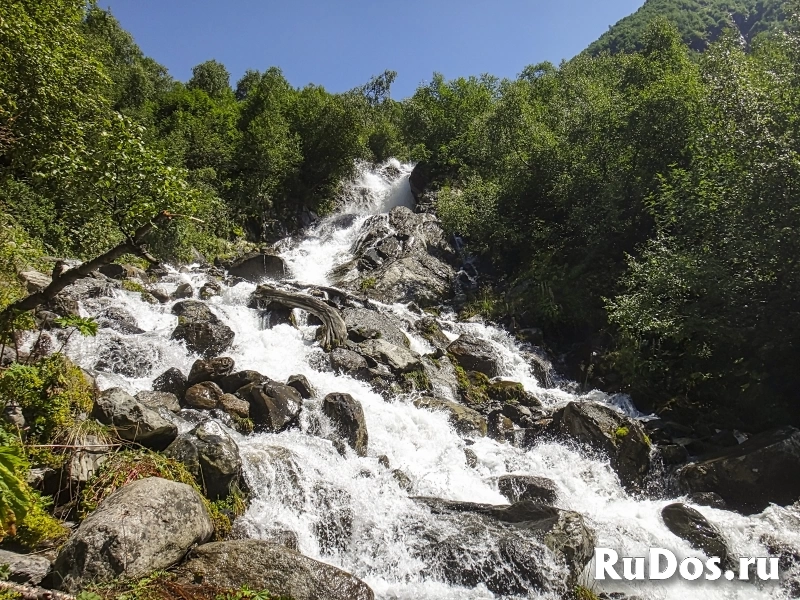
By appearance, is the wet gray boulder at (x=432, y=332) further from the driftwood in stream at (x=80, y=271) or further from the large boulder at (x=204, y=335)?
the driftwood in stream at (x=80, y=271)

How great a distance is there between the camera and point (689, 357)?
14352 millimetres

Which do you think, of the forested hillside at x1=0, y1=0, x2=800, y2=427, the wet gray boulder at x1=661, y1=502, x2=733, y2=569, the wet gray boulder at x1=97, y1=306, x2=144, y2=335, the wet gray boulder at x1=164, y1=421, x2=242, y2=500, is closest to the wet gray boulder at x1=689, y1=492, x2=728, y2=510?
the wet gray boulder at x1=661, y1=502, x2=733, y2=569

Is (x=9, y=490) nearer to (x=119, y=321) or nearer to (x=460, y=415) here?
(x=460, y=415)

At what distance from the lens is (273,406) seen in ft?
36.7

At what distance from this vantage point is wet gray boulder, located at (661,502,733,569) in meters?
8.77

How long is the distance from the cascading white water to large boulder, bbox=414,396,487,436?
0.27 meters

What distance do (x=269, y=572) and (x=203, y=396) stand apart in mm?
5848

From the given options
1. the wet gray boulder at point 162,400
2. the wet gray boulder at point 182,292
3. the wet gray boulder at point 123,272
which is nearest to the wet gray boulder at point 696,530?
the wet gray boulder at point 162,400

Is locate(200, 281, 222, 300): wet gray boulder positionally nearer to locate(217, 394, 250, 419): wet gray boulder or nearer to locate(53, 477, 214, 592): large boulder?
locate(217, 394, 250, 419): wet gray boulder

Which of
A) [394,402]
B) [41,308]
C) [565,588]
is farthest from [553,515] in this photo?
[41,308]

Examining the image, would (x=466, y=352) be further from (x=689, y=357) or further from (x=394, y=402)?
(x=689, y=357)

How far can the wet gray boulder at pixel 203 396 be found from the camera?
1118 centimetres

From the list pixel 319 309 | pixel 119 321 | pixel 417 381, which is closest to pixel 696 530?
pixel 417 381

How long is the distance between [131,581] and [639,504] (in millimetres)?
9412
